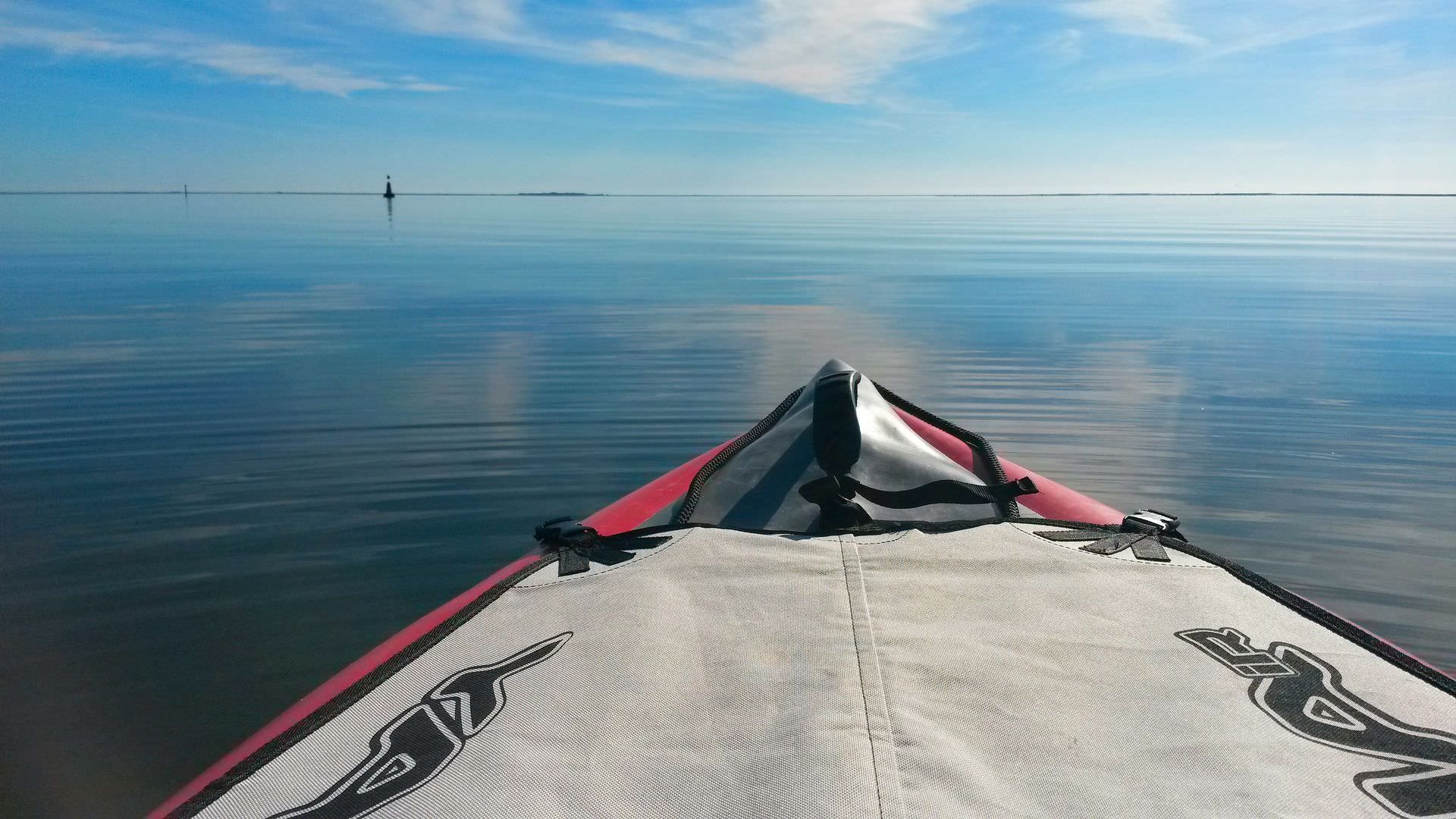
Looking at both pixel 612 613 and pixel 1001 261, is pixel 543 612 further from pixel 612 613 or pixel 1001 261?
pixel 1001 261

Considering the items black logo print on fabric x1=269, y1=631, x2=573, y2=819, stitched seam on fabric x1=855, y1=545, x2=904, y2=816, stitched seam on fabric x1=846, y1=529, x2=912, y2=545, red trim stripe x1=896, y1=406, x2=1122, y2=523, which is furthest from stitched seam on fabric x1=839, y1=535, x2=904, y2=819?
red trim stripe x1=896, y1=406, x2=1122, y2=523

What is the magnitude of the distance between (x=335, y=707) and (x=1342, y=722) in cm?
173

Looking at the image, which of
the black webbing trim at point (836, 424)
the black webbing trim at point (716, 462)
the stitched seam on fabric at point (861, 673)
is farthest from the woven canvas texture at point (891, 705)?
the black webbing trim at point (836, 424)

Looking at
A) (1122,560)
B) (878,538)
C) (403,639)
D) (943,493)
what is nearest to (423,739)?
(403,639)

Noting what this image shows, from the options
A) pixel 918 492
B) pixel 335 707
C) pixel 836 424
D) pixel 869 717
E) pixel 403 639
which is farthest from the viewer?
pixel 836 424

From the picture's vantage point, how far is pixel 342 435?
6.02 m

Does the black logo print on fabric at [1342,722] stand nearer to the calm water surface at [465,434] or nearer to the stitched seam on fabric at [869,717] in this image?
the stitched seam on fabric at [869,717]

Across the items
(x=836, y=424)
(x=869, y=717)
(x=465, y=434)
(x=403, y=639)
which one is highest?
(x=836, y=424)

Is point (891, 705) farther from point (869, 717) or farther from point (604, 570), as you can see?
point (604, 570)

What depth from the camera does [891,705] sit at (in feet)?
4.99

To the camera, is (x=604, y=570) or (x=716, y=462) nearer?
(x=604, y=570)

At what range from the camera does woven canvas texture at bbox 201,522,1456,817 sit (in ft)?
4.34

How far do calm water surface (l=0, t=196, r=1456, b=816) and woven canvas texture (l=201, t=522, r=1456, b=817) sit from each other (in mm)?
1674

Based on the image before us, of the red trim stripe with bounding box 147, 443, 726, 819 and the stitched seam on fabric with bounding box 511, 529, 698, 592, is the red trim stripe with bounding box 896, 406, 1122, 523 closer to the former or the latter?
the red trim stripe with bounding box 147, 443, 726, 819
